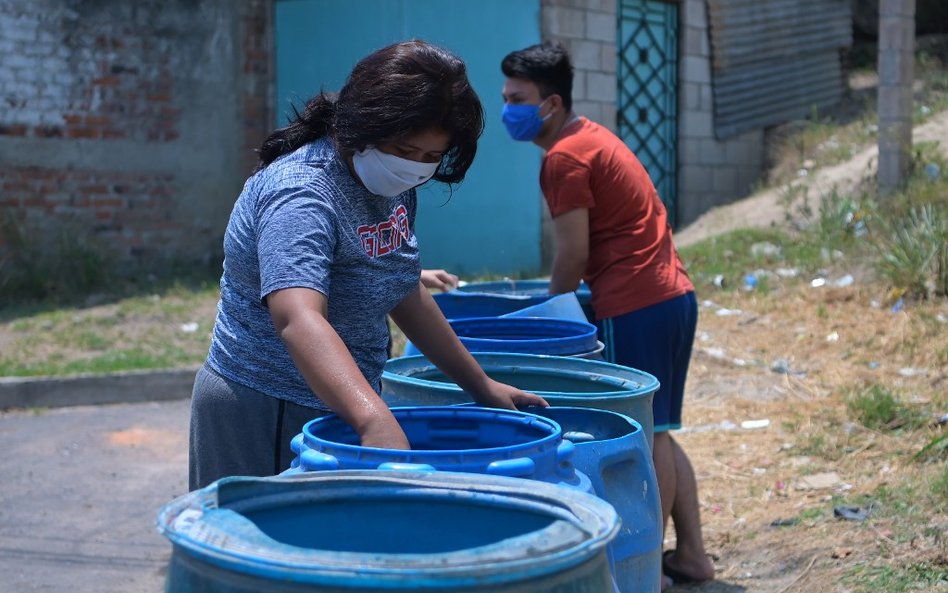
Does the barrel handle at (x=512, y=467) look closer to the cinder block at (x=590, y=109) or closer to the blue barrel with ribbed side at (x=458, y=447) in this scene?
the blue barrel with ribbed side at (x=458, y=447)

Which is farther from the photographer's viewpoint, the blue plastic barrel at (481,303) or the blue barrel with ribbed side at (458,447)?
the blue plastic barrel at (481,303)

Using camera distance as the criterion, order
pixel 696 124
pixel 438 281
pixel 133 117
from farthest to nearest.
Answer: pixel 696 124 → pixel 133 117 → pixel 438 281

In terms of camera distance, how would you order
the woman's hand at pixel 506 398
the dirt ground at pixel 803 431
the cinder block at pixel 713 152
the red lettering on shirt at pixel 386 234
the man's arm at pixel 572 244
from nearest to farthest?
the red lettering on shirt at pixel 386 234 → the woman's hand at pixel 506 398 → the man's arm at pixel 572 244 → the dirt ground at pixel 803 431 → the cinder block at pixel 713 152

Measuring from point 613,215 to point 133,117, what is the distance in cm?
679

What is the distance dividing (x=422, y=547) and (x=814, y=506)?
3.07 metres

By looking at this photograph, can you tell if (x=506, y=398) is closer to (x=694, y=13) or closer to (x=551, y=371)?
(x=551, y=371)

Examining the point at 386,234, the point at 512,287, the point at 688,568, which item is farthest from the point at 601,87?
the point at 386,234

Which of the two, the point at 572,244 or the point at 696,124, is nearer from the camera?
the point at 572,244

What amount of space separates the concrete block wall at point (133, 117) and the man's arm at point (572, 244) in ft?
21.5

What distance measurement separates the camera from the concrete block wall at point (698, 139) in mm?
11352

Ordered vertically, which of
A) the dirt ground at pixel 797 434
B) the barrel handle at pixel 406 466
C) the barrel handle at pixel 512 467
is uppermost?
the barrel handle at pixel 406 466

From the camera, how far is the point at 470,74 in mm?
9859

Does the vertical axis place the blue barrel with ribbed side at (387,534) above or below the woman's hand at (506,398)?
above

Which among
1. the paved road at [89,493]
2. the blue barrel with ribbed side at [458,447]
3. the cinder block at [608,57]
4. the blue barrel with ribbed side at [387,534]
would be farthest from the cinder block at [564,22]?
the blue barrel with ribbed side at [387,534]
